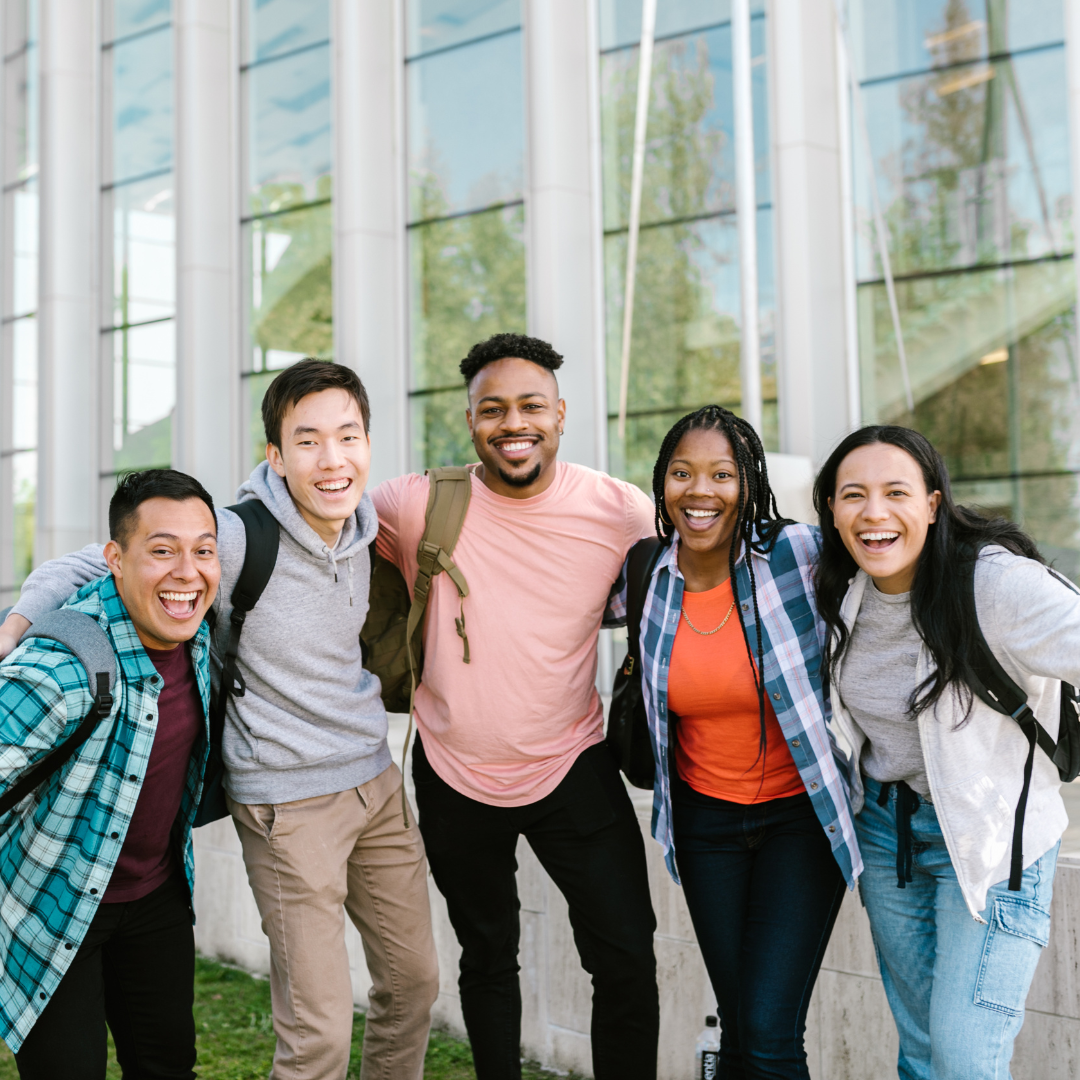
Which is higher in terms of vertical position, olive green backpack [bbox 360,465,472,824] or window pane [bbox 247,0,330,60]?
window pane [bbox 247,0,330,60]

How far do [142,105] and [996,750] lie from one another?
1454 cm

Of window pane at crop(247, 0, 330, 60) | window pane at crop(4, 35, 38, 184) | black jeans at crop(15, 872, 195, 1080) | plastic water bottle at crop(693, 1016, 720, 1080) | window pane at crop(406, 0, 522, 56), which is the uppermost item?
window pane at crop(4, 35, 38, 184)

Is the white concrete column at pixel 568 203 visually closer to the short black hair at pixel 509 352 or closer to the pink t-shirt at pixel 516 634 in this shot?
the short black hair at pixel 509 352

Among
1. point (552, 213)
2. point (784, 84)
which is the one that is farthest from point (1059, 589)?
point (552, 213)

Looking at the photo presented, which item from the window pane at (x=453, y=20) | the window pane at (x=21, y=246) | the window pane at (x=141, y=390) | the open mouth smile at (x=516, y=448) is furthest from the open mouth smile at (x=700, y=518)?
the window pane at (x=21, y=246)

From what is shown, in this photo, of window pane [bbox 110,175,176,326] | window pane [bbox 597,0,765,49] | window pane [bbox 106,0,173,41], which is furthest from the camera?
window pane [bbox 110,175,176,326]

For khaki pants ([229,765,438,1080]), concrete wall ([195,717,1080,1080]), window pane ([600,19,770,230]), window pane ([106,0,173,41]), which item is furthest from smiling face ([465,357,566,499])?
window pane ([106,0,173,41])

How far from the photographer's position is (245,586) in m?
3.31

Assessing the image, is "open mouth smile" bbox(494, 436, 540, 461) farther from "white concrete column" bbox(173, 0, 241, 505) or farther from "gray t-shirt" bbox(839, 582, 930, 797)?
"white concrete column" bbox(173, 0, 241, 505)

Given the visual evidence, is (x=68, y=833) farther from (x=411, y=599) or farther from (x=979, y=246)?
(x=979, y=246)

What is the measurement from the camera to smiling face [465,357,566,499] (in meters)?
3.71

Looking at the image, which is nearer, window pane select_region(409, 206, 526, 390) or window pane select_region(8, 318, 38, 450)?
window pane select_region(409, 206, 526, 390)

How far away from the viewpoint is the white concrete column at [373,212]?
464 inches

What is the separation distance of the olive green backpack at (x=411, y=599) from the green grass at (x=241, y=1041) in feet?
6.37
